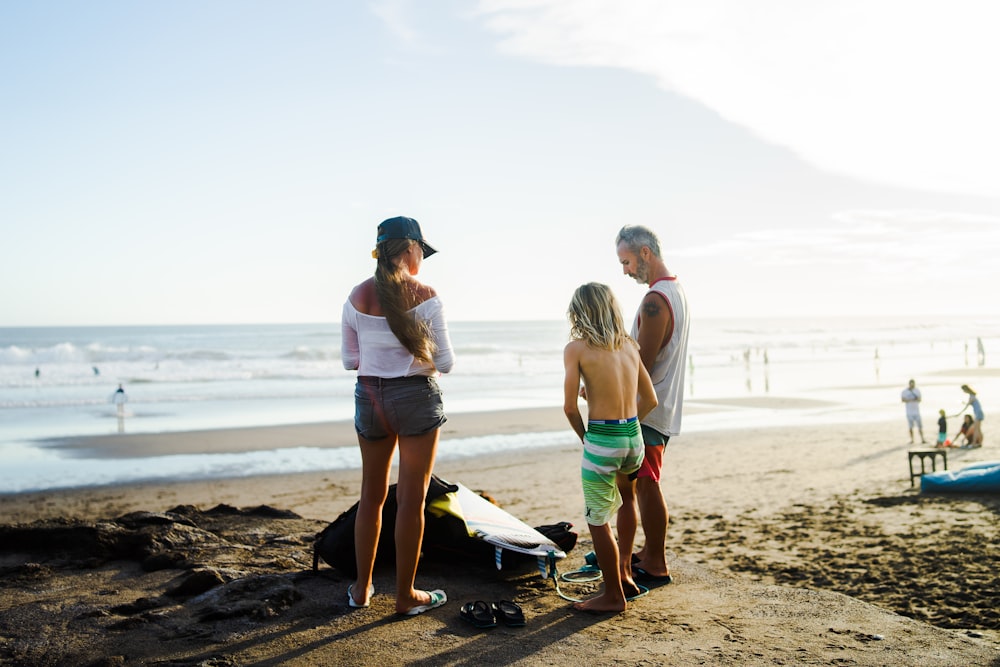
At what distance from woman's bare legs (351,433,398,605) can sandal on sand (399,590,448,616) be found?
26 centimetres

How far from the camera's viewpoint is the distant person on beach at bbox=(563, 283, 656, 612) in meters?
3.67

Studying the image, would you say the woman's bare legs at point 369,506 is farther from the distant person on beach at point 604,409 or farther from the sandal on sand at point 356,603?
the distant person on beach at point 604,409

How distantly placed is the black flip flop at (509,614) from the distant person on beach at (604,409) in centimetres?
38

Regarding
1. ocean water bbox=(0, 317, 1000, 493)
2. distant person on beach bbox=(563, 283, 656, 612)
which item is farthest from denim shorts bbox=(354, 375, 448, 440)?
ocean water bbox=(0, 317, 1000, 493)

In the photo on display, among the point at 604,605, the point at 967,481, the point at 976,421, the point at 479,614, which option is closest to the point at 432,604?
the point at 479,614

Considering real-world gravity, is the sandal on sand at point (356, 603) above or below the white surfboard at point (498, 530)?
below

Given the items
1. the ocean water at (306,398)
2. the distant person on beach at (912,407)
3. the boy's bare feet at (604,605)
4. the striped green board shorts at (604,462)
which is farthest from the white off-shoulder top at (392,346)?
the distant person on beach at (912,407)

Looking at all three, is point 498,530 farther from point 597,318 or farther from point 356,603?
point 597,318

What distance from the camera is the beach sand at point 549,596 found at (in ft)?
10.6

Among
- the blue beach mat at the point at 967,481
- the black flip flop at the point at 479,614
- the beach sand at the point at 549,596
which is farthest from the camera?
the blue beach mat at the point at 967,481

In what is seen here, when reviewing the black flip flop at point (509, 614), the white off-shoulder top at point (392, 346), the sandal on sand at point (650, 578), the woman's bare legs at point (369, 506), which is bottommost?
the sandal on sand at point (650, 578)

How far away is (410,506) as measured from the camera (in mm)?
3619

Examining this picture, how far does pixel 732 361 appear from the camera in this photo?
3781 cm

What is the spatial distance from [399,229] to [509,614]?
193 centimetres
